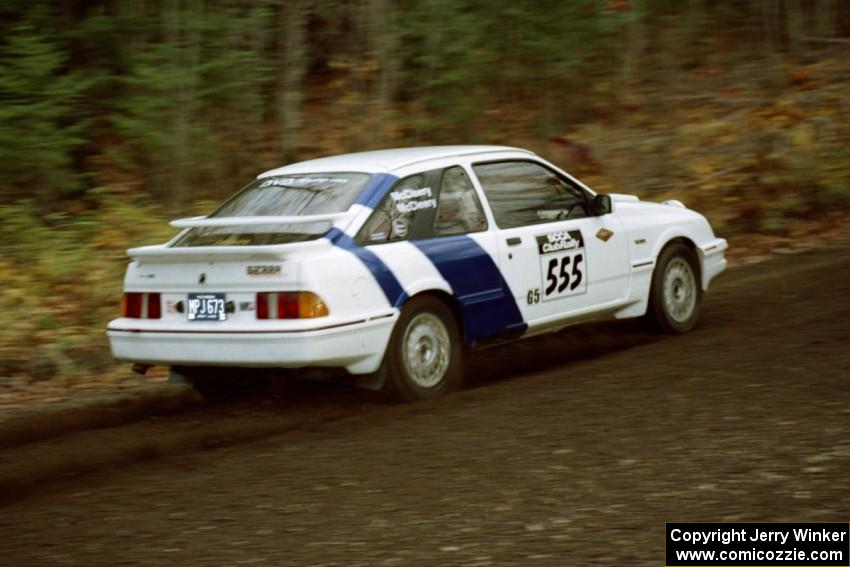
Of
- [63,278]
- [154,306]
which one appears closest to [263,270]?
[154,306]

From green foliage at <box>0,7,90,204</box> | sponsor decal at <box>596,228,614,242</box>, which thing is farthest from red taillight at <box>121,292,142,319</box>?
green foliage at <box>0,7,90,204</box>

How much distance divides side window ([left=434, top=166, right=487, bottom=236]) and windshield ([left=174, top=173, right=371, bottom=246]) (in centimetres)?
56

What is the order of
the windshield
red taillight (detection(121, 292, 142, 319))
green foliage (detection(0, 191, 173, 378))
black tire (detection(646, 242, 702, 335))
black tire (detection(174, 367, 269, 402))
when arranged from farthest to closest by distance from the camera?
green foliage (detection(0, 191, 173, 378))
black tire (detection(646, 242, 702, 335))
black tire (detection(174, 367, 269, 402))
red taillight (detection(121, 292, 142, 319))
the windshield

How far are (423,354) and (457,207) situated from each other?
3.47 feet

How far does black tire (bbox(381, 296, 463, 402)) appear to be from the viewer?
7812 mm

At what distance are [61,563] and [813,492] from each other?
310 cm

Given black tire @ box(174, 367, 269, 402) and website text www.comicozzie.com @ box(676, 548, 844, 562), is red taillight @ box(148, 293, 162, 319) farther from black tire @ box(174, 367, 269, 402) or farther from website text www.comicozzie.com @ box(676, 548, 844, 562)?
website text www.comicozzie.com @ box(676, 548, 844, 562)

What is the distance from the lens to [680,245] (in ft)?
32.7

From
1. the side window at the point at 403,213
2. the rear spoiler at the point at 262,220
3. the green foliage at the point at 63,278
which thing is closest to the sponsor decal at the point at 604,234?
the side window at the point at 403,213

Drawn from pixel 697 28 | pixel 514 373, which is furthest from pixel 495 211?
pixel 697 28

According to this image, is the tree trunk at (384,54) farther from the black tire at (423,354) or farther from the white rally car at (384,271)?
the black tire at (423,354)

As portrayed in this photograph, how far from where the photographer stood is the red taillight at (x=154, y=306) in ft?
25.8

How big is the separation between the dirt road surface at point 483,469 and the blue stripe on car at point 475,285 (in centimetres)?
48

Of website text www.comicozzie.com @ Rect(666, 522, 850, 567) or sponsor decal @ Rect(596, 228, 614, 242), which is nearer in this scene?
website text www.comicozzie.com @ Rect(666, 522, 850, 567)
